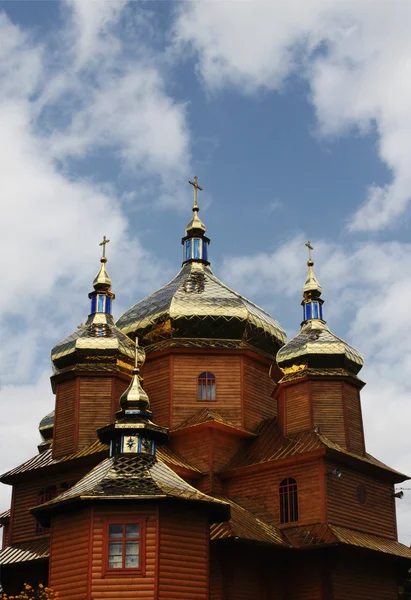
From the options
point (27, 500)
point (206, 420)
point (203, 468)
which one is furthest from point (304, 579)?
point (27, 500)

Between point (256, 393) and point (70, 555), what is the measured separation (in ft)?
39.2

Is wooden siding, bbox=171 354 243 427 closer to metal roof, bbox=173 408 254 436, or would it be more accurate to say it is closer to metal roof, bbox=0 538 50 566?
metal roof, bbox=173 408 254 436

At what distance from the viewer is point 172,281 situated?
36.2m

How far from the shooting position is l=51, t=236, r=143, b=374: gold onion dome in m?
32.2

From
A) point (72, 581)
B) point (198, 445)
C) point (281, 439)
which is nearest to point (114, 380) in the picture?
point (198, 445)

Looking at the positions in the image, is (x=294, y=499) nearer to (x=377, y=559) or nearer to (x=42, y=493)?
(x=377, y=559)

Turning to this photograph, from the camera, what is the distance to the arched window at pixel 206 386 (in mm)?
32188

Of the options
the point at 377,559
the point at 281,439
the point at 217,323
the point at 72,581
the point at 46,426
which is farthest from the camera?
the point at 46,426

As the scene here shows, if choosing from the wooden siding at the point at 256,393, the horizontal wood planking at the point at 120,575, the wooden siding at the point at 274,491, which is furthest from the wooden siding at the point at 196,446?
the horizontal wood planking at the point at 120,575

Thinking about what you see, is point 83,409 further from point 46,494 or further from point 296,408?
point 296,408

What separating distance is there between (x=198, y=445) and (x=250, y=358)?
405cm

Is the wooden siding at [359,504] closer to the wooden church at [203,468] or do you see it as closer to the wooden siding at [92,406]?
the wooden church at [203,468]

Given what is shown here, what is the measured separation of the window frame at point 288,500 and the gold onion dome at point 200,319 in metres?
5.93

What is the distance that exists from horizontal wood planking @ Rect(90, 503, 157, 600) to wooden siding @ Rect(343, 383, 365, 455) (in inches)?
387
